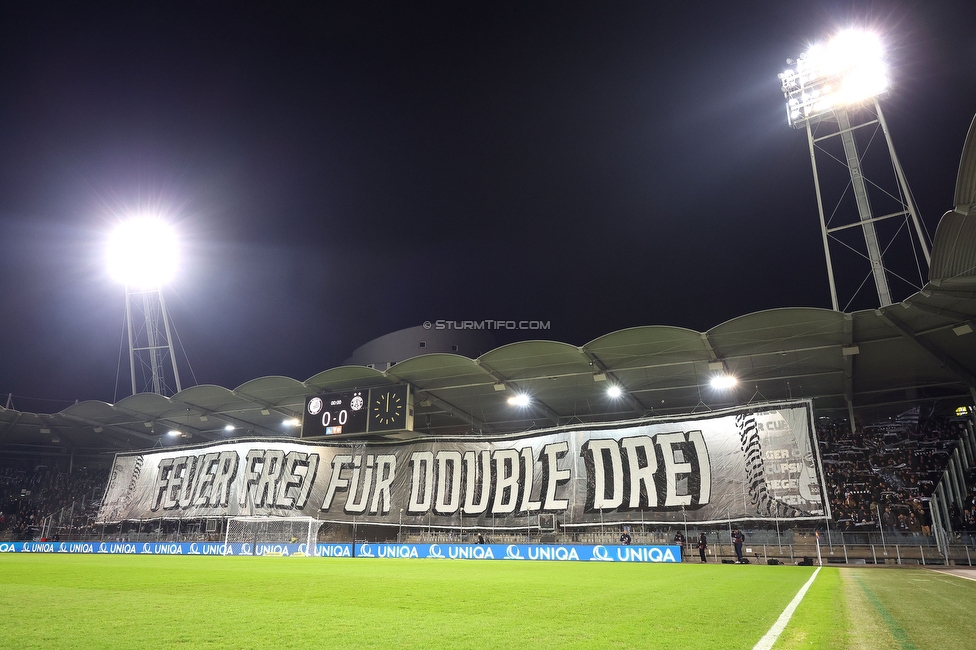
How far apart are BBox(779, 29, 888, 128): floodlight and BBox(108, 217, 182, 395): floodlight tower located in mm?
34082

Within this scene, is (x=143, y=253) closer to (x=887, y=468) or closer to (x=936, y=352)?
(x=936, y=352)

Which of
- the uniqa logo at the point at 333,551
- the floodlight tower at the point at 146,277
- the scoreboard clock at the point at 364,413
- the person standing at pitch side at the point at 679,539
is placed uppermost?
the floodlight tower at the point at 146,277

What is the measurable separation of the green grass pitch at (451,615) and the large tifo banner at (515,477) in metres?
13.1

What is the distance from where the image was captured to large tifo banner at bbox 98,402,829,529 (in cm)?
2241

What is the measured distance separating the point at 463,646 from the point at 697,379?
2480 centimetres

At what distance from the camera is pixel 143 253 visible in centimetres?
3609

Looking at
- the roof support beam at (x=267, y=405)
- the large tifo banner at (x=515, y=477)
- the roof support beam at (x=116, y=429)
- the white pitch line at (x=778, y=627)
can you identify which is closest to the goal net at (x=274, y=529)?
the large tifo banner at (x=515, y=477)

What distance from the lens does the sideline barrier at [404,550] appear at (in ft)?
70.8

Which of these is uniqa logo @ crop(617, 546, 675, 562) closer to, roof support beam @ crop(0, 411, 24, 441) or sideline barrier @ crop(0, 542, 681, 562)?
sideline barrier @ crop(0, 542, 681, 562)

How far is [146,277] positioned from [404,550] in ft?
81.3

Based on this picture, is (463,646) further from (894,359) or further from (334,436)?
(894,359)

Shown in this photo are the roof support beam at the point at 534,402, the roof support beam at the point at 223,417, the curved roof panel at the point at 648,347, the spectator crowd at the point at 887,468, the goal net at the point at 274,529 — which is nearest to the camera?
the curved roof panel at the point at 648,347

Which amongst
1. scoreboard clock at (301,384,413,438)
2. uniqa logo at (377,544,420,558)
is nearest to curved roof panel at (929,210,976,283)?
scoreboard clock at (301,384,413,438)

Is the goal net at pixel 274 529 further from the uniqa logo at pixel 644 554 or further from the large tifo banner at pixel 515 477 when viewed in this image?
the uniqa logo at pixel 644 554
